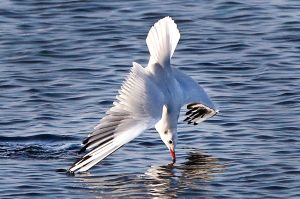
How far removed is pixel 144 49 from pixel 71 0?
2.58 metres

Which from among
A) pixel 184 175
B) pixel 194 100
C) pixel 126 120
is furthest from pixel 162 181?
pixel 194 100

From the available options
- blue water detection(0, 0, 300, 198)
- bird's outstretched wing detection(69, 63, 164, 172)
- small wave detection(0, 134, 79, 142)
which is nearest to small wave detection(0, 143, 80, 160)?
blue water detection(0, 0, 300, 198)

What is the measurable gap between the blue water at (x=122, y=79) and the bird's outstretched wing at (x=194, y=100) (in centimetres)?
11

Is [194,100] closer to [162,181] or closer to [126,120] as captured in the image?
[162,181]

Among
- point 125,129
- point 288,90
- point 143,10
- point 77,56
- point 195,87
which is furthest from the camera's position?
point 143,10

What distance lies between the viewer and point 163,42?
31.1 feet

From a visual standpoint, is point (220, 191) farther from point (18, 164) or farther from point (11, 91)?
point (11, 91)

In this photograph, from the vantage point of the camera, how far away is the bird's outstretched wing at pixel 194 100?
9484 millimetres

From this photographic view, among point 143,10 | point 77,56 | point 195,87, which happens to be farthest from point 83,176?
point 143,10

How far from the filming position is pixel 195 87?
9.65 m

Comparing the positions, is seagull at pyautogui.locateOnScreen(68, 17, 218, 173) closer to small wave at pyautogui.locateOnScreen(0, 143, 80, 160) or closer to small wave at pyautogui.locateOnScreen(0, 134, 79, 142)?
small wave at pyautogui.locateOnScreen(0, 143, 80, 160)

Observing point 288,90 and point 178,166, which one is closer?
point 178,166

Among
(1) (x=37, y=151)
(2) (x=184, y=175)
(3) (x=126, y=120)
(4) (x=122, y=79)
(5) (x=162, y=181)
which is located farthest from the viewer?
(4) (x=122, y=79)

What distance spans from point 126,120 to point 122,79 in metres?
3.19
